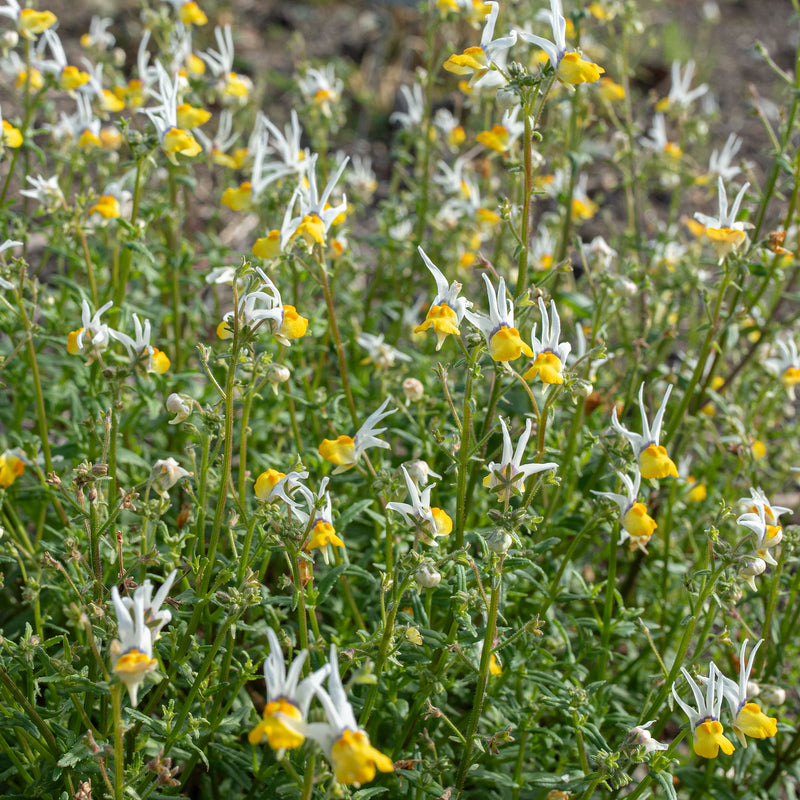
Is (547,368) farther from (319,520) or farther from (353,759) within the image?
(353,759)

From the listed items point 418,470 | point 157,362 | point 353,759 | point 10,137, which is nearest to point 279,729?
point 353,759

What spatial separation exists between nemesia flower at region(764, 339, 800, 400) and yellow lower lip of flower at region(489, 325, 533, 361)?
184 cm

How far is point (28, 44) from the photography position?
4328 millimetres

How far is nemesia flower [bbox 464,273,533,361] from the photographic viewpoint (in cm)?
278

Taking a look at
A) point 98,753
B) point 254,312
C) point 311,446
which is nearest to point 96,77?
point 311,446

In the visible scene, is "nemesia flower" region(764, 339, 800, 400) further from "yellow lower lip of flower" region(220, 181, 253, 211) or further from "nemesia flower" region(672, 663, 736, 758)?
"yellow lower lip of flower" region(220, 181, 253, 211)

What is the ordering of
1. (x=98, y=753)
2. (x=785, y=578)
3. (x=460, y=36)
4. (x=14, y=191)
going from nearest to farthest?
1. (x=98, y=753)
2. (x=785, y=578)
3. (x=14, y=191)
4. (x=460, y=36)

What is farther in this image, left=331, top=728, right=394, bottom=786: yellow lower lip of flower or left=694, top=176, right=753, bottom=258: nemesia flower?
left=694, top=176, right=753, bottom=258: nemesia flower

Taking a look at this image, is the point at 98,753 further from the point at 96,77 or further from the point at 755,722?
the point at 96,77

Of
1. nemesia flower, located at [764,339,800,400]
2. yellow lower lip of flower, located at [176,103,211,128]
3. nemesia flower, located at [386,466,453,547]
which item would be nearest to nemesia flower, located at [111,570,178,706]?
nemesia flower, located at [386,466,453,547]

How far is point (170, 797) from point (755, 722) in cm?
182

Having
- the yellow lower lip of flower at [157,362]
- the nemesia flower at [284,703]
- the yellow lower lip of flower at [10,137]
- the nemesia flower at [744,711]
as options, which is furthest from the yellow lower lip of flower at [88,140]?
the nemesia flower at [744,711]

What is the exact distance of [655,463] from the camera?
2.94m

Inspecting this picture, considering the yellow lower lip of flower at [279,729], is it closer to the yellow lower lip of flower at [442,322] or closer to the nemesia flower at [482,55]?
the yellow lower lip of flower at [442,322]
